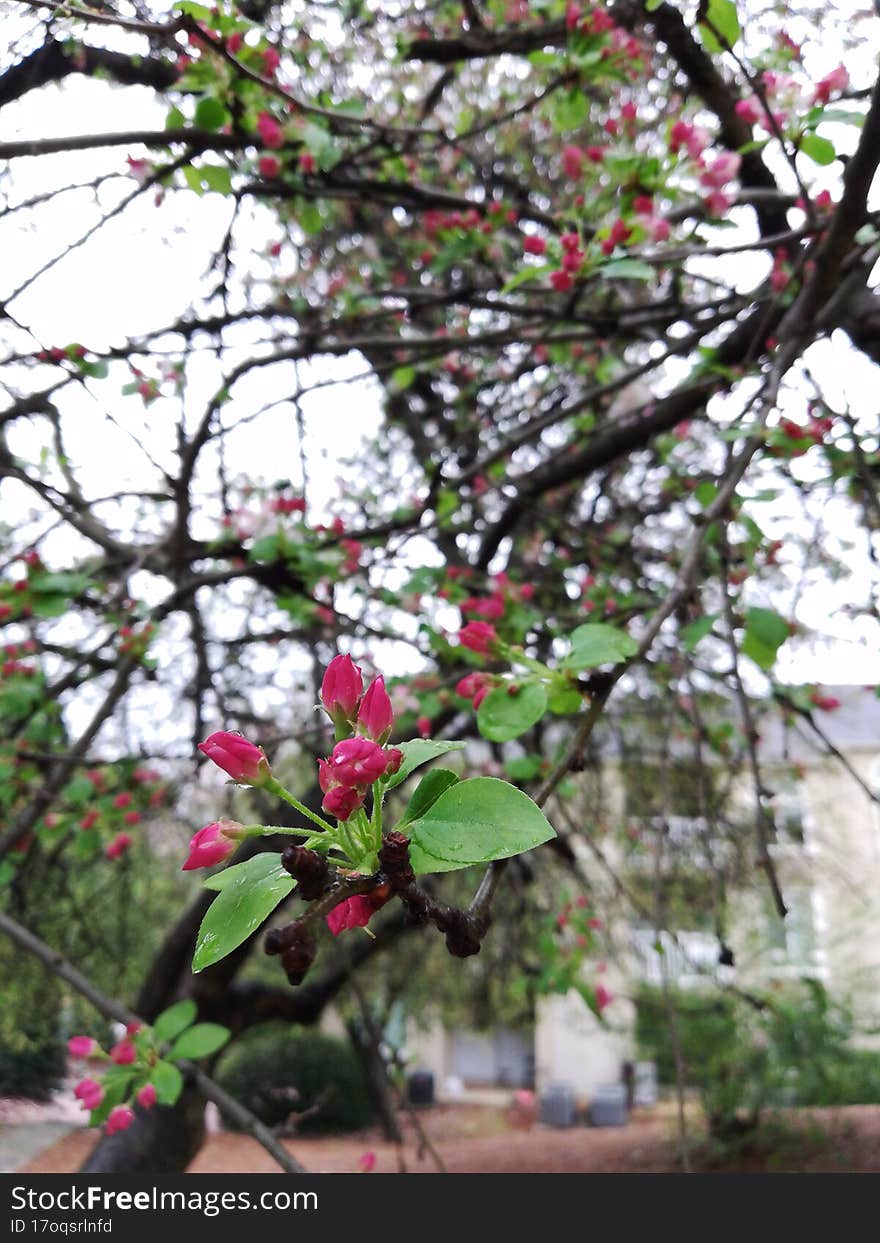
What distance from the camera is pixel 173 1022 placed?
1565 mm

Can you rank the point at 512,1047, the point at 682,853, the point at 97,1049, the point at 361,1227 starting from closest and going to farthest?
1. the point at 97,1049
2. the point at 361,1227
3. the point at 682,853
4. the point at 512,1047

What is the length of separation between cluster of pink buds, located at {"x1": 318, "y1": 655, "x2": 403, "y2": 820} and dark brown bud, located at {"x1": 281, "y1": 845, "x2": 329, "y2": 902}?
0.10ft

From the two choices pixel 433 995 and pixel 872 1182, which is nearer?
pixel 872 1182

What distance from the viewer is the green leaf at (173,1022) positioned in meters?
1.54

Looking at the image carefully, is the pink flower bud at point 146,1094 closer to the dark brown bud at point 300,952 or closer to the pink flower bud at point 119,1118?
the pink flower bud at point 119,1118

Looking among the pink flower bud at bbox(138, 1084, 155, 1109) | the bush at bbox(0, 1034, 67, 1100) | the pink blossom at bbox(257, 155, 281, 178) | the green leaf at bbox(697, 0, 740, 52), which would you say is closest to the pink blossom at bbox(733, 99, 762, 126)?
the green leaf at bbox(697, 0, 740, 52)

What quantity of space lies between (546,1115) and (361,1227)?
1016cm

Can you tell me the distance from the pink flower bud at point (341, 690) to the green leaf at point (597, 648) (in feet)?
1.12

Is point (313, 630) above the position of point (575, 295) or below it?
below

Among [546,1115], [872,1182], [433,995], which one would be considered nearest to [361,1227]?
[872,1182]

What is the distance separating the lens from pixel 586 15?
6.07 feet

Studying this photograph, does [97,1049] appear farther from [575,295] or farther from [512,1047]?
[512,1047]

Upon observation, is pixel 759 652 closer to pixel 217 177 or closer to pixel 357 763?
pixel 357 763

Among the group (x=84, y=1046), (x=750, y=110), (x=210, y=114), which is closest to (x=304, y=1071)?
(x=84, y=1046)
